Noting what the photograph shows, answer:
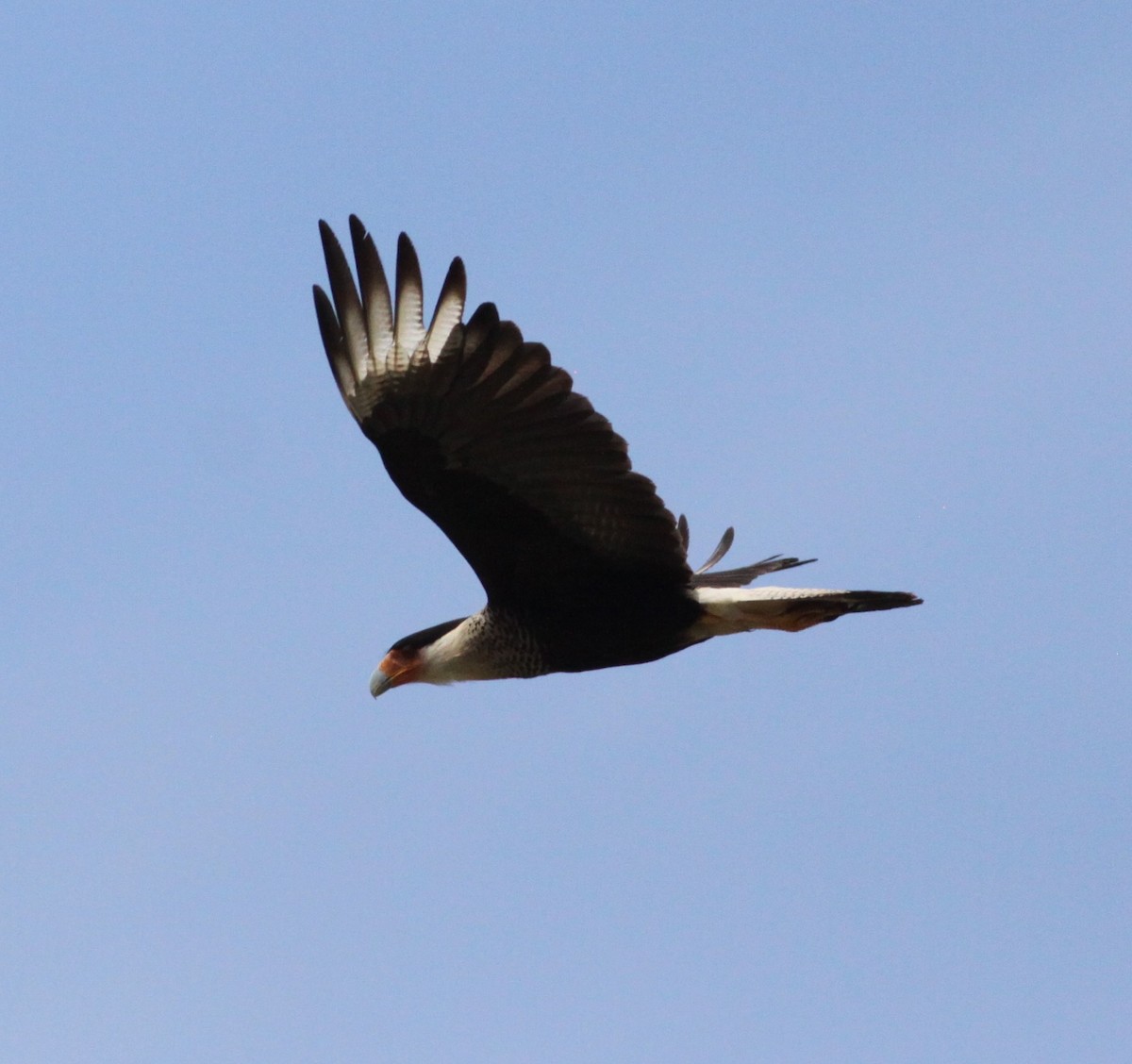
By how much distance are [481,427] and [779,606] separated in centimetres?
148

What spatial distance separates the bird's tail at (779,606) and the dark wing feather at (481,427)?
25cm

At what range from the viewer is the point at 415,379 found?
7.04 m

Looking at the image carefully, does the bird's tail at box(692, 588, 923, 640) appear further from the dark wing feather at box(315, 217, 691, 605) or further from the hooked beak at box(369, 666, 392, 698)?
the hooked beak at box(369, 666, 392, 698)

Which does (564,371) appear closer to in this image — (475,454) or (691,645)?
(475,454)

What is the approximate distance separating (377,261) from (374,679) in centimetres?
194

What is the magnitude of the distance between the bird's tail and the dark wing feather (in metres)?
0.25

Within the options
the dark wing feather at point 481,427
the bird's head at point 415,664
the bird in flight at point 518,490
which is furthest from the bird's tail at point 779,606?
the bird's head at point 415,664

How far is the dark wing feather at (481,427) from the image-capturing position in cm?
694

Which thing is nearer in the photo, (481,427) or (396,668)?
(481,427)

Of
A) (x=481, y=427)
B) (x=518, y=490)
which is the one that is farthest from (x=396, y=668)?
(x=481, y=427)

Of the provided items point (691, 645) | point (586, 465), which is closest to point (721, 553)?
point (691, 645)

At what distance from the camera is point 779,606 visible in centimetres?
758

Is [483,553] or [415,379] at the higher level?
[415,379]

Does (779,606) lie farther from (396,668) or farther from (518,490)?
(396,668)
